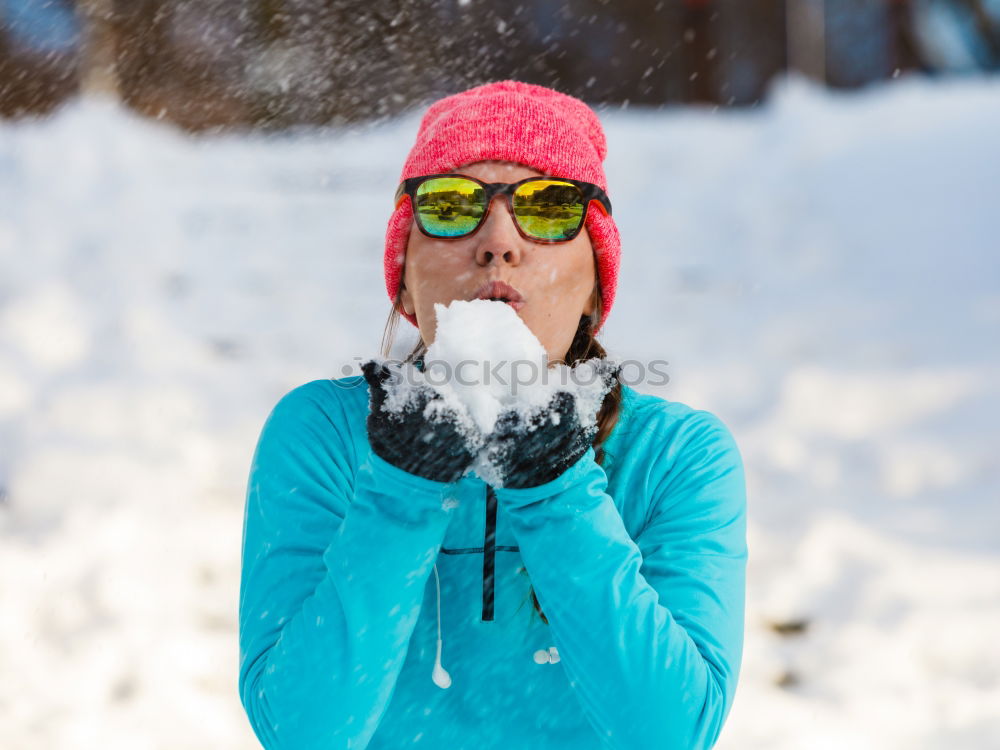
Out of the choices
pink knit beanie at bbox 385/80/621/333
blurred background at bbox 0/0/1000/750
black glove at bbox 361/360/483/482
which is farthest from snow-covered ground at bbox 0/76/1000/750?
black glove at bbox 361/360/483/482

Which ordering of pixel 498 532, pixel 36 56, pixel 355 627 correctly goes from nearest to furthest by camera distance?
pixel 355 627
pixel 498 532
pixel 36 56

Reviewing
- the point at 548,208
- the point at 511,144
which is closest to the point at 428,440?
the point at 548,208

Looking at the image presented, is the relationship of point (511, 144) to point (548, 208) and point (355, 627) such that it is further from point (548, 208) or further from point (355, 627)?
point (355, 627)

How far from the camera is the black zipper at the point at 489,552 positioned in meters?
1.64

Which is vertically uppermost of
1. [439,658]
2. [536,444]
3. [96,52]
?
[96,52]

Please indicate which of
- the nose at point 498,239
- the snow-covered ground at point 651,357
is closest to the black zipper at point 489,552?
the nose at point 498,239

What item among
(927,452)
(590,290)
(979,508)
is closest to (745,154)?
(927,452)

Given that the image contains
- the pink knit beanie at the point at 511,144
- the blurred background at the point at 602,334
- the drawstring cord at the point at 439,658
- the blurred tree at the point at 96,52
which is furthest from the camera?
the blurred tree at the point at 96,52

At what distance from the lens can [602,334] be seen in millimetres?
2230

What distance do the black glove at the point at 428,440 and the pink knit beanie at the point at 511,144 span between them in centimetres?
55

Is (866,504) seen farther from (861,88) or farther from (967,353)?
(861,88)

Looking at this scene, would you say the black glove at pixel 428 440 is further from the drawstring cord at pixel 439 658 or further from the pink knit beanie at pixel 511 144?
the pink knit beanie at pixel 511 144

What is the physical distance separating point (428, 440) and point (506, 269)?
400 mm

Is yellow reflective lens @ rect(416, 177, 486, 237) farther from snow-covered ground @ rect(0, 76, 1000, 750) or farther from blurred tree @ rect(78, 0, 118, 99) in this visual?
blurred tree @ rect(78, 0, 118, 99)
